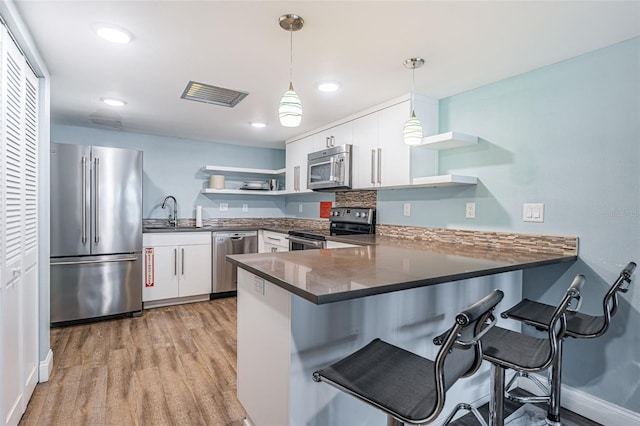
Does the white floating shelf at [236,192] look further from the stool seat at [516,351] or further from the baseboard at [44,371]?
the stool seat at [516,351]

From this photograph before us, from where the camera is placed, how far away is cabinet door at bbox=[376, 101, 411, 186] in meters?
2.79

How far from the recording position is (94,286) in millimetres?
3436

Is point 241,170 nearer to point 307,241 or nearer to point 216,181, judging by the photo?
point 216,181

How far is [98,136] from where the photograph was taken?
418cm

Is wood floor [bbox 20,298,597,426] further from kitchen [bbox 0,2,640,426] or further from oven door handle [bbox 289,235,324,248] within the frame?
oven door handle [bbox 289,235,324,248]

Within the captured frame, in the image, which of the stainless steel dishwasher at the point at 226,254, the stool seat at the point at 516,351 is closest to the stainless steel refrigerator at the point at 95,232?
the stainless steel dishwasher at the point at 226,254

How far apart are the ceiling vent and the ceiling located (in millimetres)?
82

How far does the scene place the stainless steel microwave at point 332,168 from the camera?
11.1 feet

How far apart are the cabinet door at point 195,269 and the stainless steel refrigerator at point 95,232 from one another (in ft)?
1.70

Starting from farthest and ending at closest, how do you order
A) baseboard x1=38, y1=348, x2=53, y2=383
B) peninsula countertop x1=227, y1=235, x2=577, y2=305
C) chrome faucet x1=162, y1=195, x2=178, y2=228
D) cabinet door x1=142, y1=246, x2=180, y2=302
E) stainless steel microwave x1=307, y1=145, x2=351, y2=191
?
chrome faucet x1=162, y1=195, x2=178, y2=228 → cabinet door x1=142, y1=246, x2=180, y2=302 → stainless steel microwave x1=307, y1=145, x2=351, y2=191 → baseboard x1=38, y1=348, x2=53, y2=383 → peninsula countertop x1=227, y1=235, x2=577, y2=305

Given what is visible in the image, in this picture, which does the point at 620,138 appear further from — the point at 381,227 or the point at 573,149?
the point at 381,227

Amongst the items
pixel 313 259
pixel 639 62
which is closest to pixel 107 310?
pixel 313 259

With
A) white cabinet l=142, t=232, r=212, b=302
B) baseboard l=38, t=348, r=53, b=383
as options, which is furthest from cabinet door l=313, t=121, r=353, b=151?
baseboard l=38, t=348, r=53, b=383

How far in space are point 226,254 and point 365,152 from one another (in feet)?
7.23
